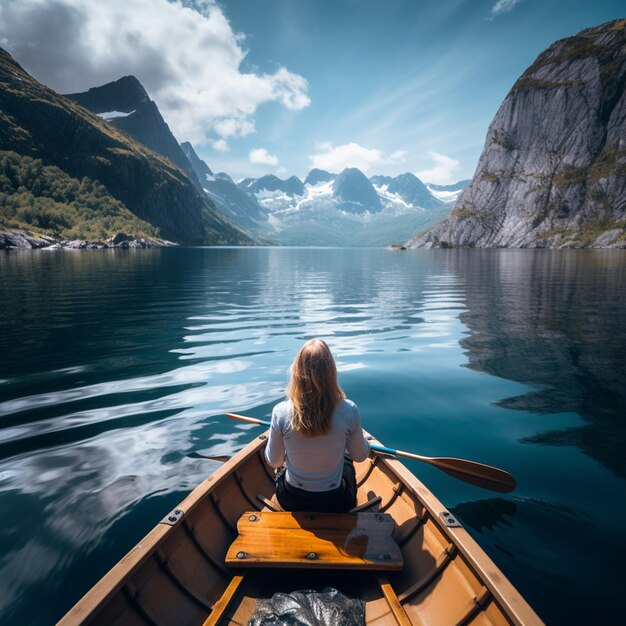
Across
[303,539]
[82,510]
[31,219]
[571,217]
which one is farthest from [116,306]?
[571,217]

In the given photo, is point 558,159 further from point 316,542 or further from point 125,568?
point 125,568

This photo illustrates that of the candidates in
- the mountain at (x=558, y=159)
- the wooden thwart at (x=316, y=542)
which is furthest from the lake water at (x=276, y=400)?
the mountain at (x=558, y=159)

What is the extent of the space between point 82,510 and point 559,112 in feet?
748

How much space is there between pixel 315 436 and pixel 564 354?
15302 millimetres

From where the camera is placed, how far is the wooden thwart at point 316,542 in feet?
15.1

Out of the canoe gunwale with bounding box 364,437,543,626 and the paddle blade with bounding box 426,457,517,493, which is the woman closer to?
the canoe gunwale with bounding box 364,437,543,626

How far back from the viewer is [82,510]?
6.87 metres

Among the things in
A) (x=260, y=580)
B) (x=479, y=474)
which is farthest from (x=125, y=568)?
(x=479, y=474)

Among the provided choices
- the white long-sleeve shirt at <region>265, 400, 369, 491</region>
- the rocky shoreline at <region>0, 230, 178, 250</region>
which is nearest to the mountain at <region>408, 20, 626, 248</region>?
the rocky shoreline at <region>0, 230, 178, 250</region>

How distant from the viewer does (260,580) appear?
190 inches

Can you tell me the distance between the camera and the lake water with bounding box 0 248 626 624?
19.0ft

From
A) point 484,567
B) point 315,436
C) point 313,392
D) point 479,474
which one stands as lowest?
point 479,474

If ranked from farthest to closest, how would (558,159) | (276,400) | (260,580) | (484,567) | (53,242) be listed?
(558,159), (53,242), (276,400), (260,580), (484,567)

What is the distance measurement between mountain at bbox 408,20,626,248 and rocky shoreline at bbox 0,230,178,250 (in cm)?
14969
